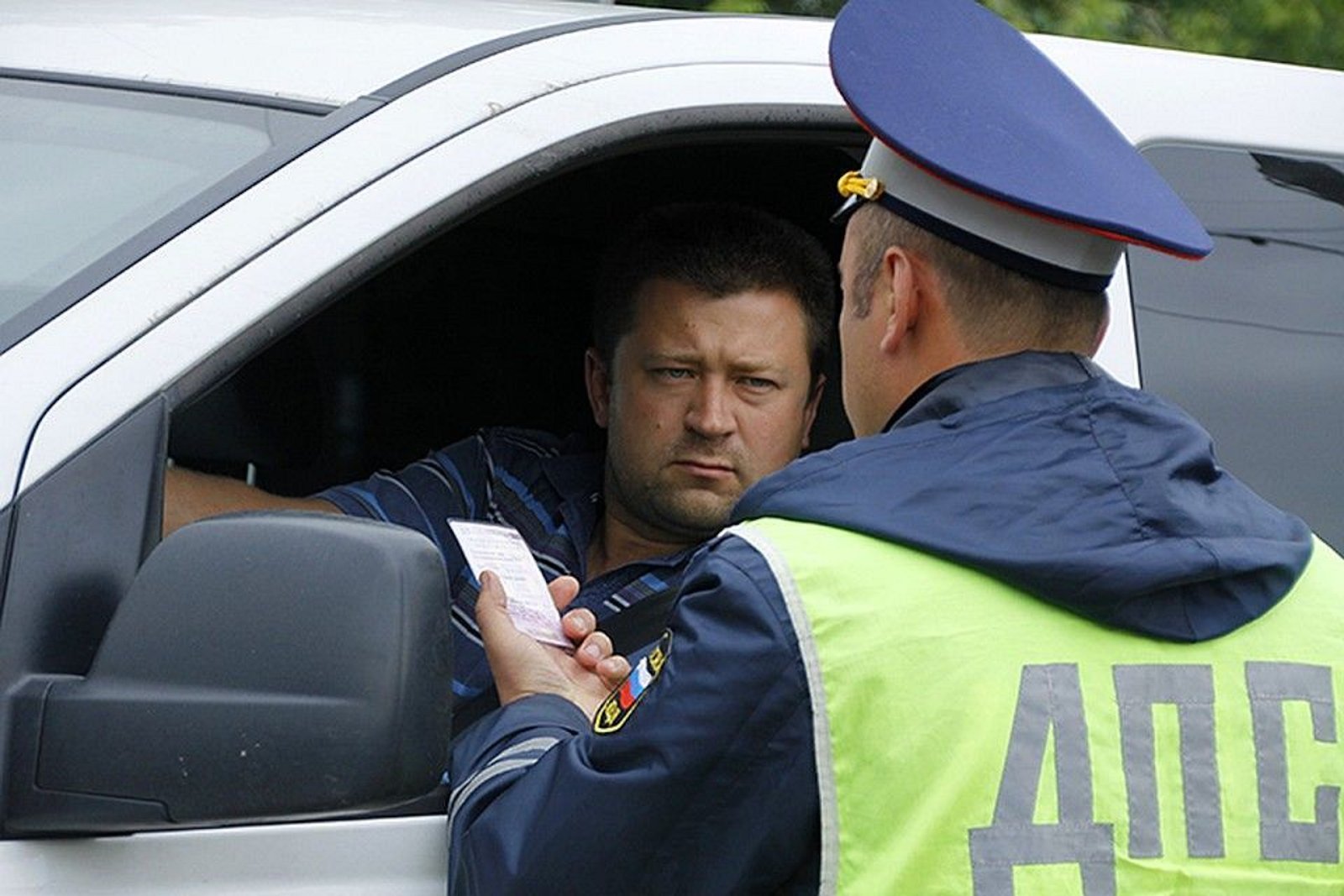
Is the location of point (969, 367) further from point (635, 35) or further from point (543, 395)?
point (543, 395)

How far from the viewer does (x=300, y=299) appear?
6.75ft

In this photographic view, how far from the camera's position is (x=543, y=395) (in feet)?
12.3

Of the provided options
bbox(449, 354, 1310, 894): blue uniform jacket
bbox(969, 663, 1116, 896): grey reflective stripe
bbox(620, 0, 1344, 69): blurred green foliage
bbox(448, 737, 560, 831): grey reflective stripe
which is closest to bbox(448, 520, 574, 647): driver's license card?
bbox(448, 737, 560, 831): grey reflective stripe

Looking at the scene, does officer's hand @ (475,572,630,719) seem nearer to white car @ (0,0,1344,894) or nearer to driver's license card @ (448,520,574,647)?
driver's license card @ (448,520,574,647)

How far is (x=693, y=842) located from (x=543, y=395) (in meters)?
1.92

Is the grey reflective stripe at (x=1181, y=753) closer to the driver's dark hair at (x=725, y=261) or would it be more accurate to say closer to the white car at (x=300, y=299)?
the white car at (x=300, y=299)

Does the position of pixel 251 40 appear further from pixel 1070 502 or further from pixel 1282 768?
pixel 1282 768

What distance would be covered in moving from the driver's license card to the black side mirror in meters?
0.54

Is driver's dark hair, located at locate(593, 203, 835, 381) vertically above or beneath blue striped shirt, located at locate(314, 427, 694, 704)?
above

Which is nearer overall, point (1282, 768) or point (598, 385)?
point (1282, 768)

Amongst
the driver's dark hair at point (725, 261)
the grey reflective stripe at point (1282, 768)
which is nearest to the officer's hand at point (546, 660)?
the grey reflective stripe at point (1282, 768)

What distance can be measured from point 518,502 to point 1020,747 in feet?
4.91

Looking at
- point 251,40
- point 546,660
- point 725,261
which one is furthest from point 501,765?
point 725,261

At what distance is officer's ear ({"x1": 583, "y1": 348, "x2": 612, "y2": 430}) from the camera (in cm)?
330
